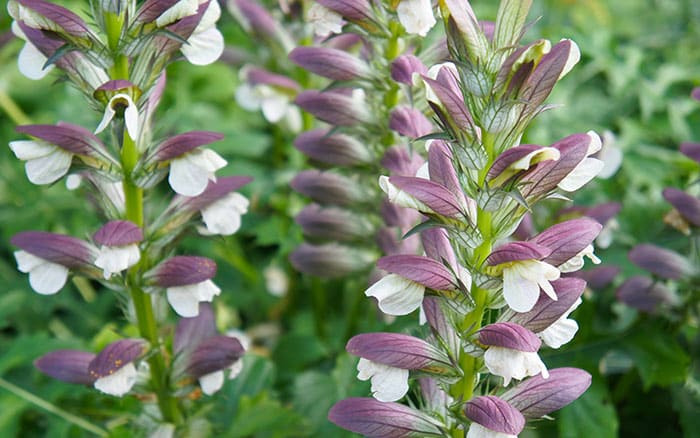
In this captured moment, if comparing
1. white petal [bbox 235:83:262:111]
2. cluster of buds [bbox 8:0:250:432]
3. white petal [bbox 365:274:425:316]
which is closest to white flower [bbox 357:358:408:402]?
white petal [bbox 365:274:425:316]

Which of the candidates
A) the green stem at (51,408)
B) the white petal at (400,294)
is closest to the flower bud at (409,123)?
the white petal at (400,294)

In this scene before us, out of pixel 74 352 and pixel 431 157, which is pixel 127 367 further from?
pixel 431 157

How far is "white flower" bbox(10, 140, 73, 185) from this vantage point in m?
1.75

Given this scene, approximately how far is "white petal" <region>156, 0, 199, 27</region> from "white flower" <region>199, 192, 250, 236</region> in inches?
18.4

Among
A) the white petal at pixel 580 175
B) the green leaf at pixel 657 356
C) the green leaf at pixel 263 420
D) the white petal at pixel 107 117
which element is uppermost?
the white petal at pixel 107 117

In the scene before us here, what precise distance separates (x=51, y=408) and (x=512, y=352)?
161 centimetres

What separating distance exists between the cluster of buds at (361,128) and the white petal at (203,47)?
10.7 inches

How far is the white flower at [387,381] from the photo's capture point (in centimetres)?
153

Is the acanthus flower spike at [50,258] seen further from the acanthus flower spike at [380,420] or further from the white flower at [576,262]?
the white flower at [576,262]

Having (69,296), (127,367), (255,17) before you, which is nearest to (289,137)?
(255,17)

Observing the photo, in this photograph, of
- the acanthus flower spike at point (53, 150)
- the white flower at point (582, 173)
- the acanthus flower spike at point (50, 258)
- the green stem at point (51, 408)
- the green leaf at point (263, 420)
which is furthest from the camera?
the green stem at point (51, 408)

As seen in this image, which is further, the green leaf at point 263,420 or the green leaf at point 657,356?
the green leaf at point 657,356

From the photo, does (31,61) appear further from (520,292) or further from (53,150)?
(520,292)

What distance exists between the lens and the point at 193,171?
5.89 ft
